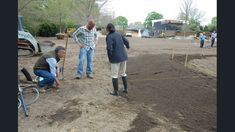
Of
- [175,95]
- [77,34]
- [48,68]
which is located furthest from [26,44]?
[175,95]

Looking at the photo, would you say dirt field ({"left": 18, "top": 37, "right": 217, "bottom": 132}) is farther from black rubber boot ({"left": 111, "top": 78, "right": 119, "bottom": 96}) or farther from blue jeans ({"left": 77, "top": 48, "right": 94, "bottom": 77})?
blue jeans ({"left": 77, "top": 48, "right": 94, "bottom": 77})

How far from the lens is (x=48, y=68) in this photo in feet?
25.2

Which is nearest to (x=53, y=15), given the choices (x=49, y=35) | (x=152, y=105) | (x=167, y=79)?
(x=49, y=35)

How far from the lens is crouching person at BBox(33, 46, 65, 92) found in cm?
739

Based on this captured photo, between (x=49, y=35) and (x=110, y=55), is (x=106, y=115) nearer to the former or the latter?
(x=110, y=55)

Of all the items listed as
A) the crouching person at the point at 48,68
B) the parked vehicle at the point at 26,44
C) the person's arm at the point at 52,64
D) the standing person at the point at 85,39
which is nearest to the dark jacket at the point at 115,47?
the crouching person at the point at 48,68

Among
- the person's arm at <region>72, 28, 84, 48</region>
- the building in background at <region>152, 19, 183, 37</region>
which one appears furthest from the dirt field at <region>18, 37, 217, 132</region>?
the building in background at <region>152, 19, 183, 37</region>

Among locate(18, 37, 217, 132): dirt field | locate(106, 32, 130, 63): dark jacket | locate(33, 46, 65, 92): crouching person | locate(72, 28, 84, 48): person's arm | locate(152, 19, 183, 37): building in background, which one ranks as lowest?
locate(18, 37, 217, 132): dirt field

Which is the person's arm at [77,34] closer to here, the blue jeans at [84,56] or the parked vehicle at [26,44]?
the blue jeans at [84,56]

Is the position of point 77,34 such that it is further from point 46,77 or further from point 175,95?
point 175,95

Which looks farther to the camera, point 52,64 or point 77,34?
point 77,34

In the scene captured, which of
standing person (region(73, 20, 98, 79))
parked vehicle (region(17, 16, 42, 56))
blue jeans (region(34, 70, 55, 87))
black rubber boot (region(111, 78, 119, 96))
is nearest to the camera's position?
black rubber boot (region(111, 78, 119, 96))

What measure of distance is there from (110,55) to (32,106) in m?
2.05

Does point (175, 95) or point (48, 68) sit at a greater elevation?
point (48, 68)
